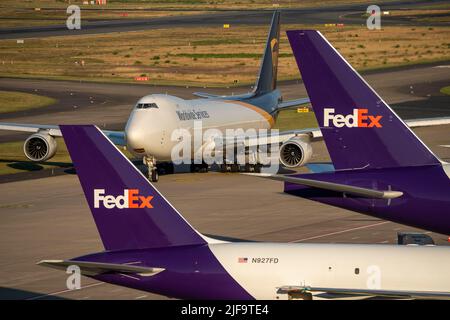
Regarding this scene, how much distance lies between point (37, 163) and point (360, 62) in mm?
69416

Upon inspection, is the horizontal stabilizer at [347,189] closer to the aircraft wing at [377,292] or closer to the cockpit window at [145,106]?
the aircraft wing at [377,292]

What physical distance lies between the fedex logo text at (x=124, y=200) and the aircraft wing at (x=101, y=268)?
60.2 inches

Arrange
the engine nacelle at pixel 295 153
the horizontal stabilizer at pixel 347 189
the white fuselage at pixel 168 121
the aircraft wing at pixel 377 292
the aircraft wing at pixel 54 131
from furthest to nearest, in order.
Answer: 1. the aircraft wing at pixel 54 131
2. the engine nacelle at pixel 295 153
3. the white fuselage at pixel 168 121
4. the horizontal stabilizer at pixel 347 189
5. the aircraft wing at pixel 377 292

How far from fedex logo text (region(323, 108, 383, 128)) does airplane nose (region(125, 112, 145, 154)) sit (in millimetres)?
27955

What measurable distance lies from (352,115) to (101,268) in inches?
380

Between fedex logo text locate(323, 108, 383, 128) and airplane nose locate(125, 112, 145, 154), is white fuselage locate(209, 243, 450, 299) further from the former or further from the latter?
airplane nose locate(125, 112, 145, 154)

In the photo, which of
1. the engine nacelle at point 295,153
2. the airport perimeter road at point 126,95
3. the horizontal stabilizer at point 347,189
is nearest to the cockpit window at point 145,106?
the engine nacelle at point 295,153

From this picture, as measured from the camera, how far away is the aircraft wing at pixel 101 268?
1125 inches


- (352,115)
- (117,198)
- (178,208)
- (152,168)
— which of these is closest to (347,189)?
(352,115)

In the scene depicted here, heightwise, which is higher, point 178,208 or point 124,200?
point 178,208

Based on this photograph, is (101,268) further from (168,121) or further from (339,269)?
(168,121)

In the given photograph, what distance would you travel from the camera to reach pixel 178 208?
5656 cm

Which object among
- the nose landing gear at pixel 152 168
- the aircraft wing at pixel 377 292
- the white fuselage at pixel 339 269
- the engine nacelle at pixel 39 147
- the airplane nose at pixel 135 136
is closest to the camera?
the aircraft wing at pixel 377 292
